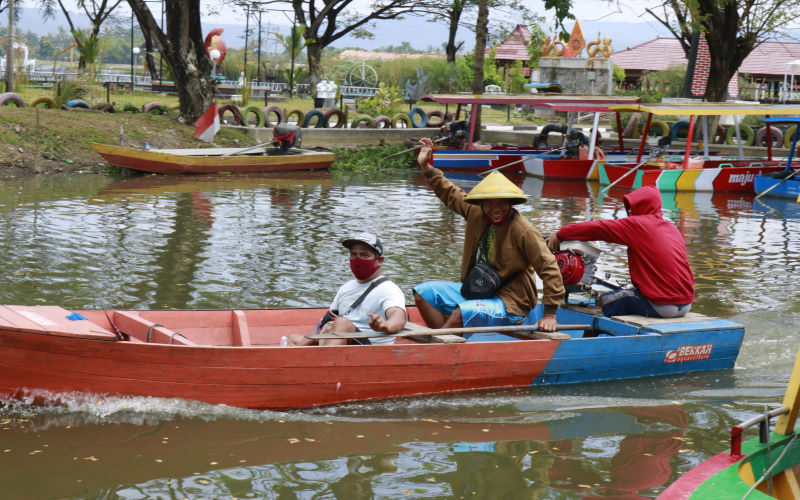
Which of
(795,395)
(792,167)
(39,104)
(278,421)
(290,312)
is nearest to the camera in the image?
(795,395)

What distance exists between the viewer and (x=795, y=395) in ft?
14.8

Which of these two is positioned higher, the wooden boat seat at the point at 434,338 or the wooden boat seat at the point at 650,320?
the wooden boat seat at the point at 650,320

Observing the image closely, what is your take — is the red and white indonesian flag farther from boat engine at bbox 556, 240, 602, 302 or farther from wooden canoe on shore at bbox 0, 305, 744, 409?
boat engine at bbox 556, 240, 602, 302

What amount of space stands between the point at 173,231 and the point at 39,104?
12.5m

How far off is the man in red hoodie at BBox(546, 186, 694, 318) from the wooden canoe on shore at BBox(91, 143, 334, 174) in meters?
14.2

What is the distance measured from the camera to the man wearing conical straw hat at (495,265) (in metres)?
7.43

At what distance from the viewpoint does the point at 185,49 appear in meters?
24.2

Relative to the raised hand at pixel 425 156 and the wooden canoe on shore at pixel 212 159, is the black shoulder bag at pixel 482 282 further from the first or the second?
the wooden canoe on shore at pixel 212 159

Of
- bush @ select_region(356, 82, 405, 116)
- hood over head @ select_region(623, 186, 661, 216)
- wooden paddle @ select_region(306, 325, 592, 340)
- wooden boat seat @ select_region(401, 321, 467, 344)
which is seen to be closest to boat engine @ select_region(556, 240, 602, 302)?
wooden paddle @ select_region(306, 325, 592, 340)

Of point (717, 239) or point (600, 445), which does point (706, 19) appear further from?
point (600, 445)

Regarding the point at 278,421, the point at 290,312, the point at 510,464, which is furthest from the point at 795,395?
the point at 290,312

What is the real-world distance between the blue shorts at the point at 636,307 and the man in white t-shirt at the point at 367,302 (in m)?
2.35

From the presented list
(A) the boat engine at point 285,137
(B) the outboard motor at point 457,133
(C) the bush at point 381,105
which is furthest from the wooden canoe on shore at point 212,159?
(C) the bush at point 381,105

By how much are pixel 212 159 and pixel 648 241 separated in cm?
1486
